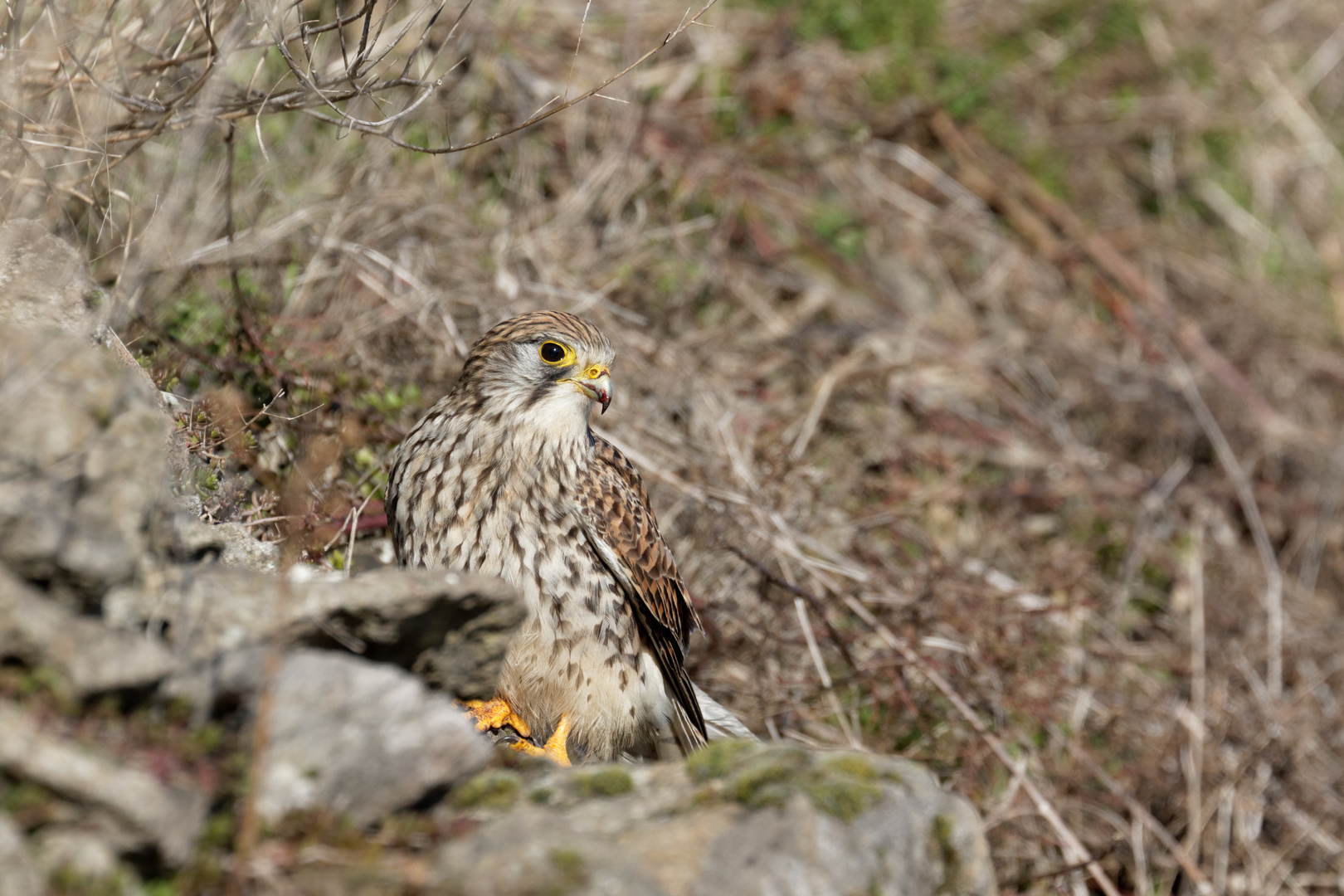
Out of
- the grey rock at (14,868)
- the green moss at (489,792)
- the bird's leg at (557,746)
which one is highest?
the grey rock at (14,868)

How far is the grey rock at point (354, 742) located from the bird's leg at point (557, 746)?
1170 mm

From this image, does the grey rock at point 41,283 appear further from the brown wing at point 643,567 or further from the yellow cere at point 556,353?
the brown wing at point 643,567

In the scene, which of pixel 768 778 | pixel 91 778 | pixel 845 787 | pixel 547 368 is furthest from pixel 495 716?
pixel 91 778

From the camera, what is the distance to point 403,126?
484 cm

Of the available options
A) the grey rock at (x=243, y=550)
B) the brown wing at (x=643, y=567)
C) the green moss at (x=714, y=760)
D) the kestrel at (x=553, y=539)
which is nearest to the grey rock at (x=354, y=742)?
the green moss at (x=714, y=760)

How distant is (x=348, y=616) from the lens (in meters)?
2.15

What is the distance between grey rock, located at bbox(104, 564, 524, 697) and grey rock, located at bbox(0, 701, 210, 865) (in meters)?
0.19

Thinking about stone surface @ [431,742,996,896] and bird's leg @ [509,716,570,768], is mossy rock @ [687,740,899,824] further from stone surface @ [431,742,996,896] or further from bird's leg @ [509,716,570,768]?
bird's leg @ [509,716,570,768]

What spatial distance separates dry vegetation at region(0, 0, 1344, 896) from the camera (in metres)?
3.53

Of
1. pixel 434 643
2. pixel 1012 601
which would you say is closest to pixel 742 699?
pixel 1012 601

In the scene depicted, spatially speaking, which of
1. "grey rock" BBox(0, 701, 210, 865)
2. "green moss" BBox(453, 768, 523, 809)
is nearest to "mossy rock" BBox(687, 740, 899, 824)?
"green moss" BBox(453, 768, 523, 809)

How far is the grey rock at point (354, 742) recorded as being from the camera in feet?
6.15

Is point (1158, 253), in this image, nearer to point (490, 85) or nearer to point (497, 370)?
point (490, 85)

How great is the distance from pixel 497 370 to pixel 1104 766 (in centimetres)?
278
